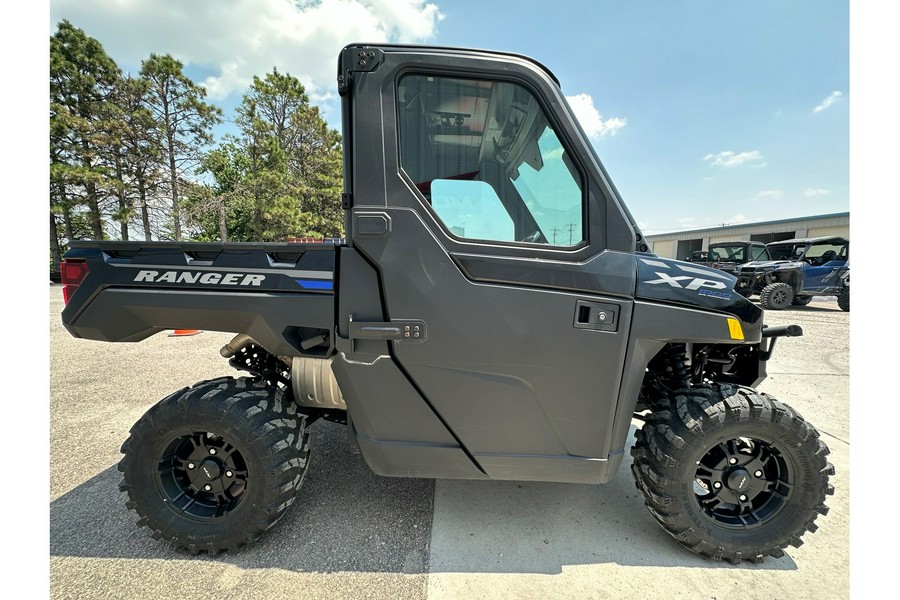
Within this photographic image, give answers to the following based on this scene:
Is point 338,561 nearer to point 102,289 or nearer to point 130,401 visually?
point 102,289

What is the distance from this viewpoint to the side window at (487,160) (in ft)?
5.55

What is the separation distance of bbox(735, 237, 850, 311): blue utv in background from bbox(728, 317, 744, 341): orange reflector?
1133cm

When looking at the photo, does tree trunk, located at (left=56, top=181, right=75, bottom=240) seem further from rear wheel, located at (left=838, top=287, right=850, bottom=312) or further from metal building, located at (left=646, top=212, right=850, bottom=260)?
rear wheel, located at (left=838, top=287, right=850, bottom=312)

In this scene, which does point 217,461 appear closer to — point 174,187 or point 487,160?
point 487,160

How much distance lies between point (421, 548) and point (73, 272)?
7.93 ft

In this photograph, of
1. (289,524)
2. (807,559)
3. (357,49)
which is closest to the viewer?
(357,49)

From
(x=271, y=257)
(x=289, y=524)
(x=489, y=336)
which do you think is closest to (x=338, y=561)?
(x=289, y=524)

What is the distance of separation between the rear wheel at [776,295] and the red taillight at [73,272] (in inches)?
579

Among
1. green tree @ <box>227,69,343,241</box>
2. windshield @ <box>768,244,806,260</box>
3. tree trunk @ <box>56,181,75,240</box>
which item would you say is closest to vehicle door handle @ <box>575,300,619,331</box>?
windshield @ <box>768,244,806,260</box>

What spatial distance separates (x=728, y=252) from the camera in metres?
14.8

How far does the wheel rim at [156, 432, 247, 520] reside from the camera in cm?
190

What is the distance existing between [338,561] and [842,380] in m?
6.63

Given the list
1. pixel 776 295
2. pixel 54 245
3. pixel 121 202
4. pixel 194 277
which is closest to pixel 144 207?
pixel 121 202

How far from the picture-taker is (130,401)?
373 centimetres
